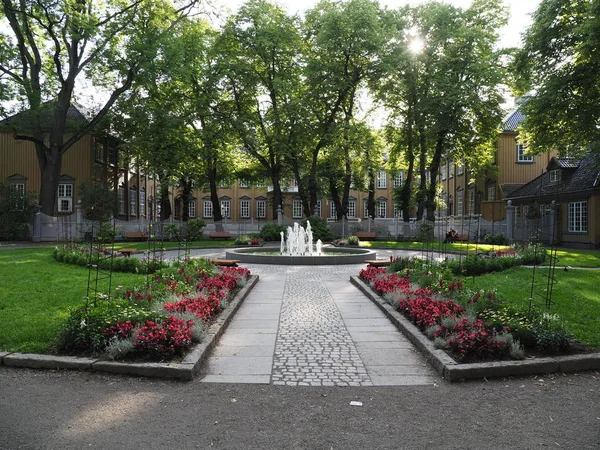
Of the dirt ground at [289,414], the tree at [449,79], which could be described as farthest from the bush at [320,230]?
the dirt ground at [289,414]

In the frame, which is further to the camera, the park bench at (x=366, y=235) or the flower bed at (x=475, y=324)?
the park bench at (x=366, y=235)

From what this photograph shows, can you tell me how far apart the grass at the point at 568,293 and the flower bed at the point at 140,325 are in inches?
214

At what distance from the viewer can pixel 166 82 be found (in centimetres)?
3775

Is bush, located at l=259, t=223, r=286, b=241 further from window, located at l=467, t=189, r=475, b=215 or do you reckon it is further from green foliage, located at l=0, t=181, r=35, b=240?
window, located at l=467, t=189, r=475, b=215

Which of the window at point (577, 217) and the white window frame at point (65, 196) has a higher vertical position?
the white window frame at point (65, 196)

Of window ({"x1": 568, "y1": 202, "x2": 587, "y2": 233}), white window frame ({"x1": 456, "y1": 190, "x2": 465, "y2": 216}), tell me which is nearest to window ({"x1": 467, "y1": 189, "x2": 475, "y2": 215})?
white window frame ({"x1": 456, "y1": 190, "x2": 465, "y2": 216})

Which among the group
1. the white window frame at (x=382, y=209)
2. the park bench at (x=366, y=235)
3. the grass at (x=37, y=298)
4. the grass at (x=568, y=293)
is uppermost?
the white window frame at (x=382, y=209)

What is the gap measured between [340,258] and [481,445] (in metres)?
14.6

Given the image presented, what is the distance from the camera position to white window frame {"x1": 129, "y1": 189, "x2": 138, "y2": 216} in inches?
1867

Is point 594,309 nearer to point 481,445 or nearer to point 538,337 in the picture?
point 538,337

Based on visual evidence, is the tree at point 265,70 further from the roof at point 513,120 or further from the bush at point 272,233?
the roof at point 513,120

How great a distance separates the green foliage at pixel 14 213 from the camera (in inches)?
1233

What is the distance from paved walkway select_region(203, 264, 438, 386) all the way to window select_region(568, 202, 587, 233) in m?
25.2

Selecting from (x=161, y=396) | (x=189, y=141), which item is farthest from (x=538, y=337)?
(x=189, y=141)
